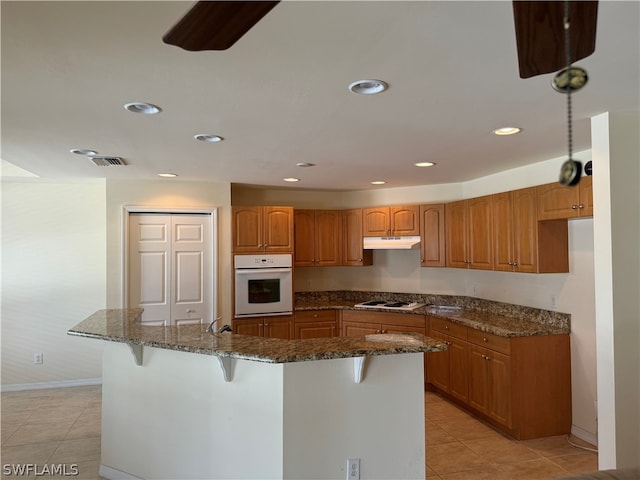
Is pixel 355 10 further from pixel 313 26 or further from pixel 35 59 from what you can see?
pixel 35 59

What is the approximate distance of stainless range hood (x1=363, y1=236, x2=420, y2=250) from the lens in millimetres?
5297

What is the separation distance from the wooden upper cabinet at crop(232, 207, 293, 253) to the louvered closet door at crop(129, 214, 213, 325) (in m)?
0.35

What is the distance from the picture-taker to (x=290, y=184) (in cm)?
533

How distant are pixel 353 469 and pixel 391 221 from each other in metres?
3.44

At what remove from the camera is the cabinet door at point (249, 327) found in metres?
5.15

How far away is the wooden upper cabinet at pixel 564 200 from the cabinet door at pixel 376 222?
204 cm

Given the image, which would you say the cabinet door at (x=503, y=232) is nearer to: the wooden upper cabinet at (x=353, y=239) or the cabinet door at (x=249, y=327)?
the wooden upper cabinet at (x=353, y=239)

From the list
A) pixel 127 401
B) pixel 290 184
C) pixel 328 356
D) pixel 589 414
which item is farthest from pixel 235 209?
pixel 589 414

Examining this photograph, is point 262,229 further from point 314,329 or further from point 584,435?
point 584,435

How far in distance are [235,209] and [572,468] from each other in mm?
4061

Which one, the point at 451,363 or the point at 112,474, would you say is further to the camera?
the point at 451,363

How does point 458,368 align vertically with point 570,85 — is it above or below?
below

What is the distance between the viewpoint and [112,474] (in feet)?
9.98

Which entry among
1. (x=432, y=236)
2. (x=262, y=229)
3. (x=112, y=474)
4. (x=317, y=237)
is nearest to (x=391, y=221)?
(x=432, y=236)
